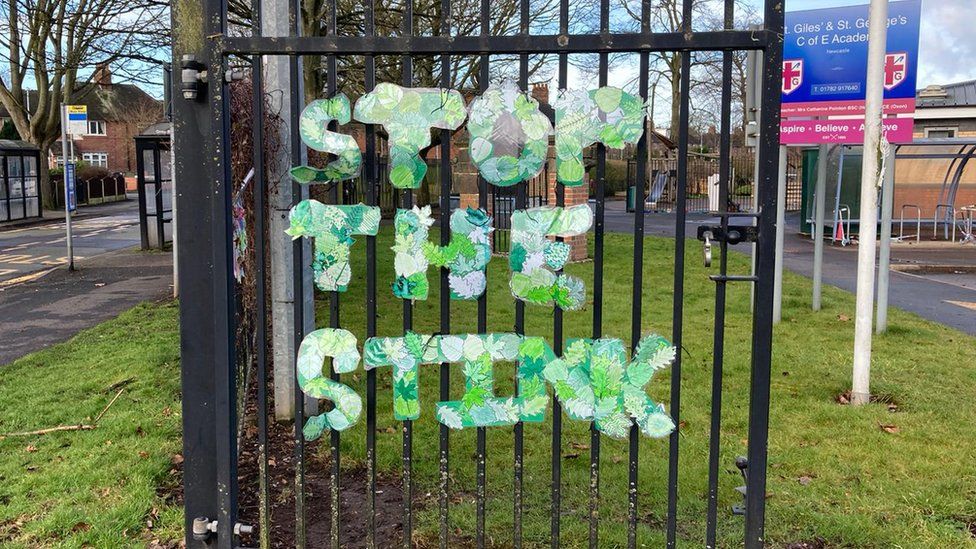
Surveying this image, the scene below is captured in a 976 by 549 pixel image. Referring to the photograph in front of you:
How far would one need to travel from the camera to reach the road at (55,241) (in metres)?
13.9

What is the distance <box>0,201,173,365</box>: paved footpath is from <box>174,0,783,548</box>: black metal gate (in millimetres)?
5166

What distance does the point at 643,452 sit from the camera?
4480 millimetres

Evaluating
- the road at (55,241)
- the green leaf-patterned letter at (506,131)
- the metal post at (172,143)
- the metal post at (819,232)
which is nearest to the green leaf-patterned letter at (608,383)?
the green leaf-patterned letter at (506,131)

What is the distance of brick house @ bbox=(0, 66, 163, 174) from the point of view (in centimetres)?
5503

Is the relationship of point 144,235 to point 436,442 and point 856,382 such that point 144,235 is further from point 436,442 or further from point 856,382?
point 856,382

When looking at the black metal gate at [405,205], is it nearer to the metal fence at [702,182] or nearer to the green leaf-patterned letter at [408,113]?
the green leaf-patterned letter at [408,113]

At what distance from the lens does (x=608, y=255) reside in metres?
14.0

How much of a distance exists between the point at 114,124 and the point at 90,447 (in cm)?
6319

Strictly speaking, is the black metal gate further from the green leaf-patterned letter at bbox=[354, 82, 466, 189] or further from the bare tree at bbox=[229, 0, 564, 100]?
the bare tree at bbox=[229, 0, 564, 100]

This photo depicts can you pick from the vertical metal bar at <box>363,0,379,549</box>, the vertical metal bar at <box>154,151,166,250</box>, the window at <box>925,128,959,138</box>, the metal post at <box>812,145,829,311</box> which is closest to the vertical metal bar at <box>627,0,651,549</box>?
the vertical metal bar at <box>363,0,379,549</box>

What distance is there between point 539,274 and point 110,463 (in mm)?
2900

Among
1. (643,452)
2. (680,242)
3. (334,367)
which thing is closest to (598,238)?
(680,242)

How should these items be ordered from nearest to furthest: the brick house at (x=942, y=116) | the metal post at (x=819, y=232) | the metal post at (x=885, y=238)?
the metal post at (x=885, y=238) < the metal post at (x=819, y=232) < the brick house at (x=942, y=116)

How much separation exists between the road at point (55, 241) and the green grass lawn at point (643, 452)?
25.2 feet
